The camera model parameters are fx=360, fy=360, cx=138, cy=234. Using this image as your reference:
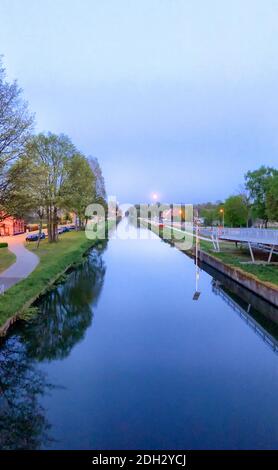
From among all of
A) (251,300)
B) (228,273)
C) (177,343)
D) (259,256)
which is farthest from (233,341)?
(259,256)

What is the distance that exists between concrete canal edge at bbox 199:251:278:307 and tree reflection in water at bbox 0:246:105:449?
837cm

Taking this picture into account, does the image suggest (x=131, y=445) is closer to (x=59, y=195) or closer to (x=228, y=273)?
(x=228, y=273)

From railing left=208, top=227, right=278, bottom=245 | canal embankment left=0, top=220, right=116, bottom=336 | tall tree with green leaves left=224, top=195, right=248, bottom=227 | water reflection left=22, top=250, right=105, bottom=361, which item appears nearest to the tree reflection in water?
water reflection left=22, top=250, right=105, bottom=361

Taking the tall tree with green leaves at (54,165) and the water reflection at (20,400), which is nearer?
the water reflection at (20,400)

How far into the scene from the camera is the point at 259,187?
39.0m

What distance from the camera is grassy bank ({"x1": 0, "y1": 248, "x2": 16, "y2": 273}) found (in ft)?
69.4

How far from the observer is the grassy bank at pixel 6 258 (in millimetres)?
21156

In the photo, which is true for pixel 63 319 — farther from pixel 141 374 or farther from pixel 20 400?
pixel 20 400

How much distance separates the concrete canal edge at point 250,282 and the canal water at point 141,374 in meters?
0.47

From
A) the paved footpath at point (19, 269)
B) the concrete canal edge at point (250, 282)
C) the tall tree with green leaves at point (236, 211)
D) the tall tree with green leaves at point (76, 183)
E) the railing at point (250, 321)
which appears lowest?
the railing at point (250, 321)

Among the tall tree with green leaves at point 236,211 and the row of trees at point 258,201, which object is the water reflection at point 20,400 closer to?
the row of trees at point 258,201

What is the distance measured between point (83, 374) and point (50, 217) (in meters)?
26.9

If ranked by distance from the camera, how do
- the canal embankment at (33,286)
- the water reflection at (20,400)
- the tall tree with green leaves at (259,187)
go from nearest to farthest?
the water reflection at (20,400) < the canal embankment at (33,286) < the tall tree with green leaves at (259,187)

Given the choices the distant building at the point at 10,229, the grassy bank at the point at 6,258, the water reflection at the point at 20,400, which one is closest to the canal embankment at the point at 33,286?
the water reflection at the point at 20,400
